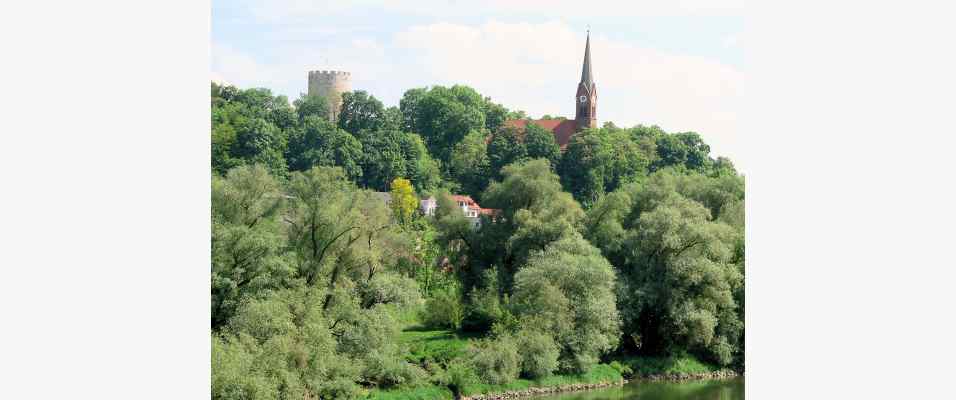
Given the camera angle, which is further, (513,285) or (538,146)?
(538,146)

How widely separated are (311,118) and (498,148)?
5587mm

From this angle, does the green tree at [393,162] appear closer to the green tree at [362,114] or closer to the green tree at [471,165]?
the green tree at [471,165]

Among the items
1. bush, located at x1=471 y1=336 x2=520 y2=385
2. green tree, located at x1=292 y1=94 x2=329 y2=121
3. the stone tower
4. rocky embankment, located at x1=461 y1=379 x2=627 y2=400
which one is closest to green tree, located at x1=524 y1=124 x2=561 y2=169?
the stone tower

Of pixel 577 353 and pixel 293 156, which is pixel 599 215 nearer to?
pixel 577 353

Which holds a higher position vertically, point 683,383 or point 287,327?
point 287,327

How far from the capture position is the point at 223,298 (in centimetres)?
1648

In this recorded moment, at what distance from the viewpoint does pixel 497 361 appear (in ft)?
58.9

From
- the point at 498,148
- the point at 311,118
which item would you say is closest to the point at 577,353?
the point at 498,148

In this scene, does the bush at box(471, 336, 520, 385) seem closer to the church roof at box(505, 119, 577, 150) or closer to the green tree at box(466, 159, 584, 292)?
the green tree at box(466, 159, 584, 292)

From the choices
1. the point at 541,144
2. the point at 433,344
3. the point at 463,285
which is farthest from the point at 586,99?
the point at 433,344

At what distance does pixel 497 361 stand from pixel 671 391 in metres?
3.06

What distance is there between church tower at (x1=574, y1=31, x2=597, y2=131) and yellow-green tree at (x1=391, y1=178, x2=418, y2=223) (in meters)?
4.74

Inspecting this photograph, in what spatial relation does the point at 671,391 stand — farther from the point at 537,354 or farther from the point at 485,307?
the point at 485,307

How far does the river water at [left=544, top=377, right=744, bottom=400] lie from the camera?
18141 mm
